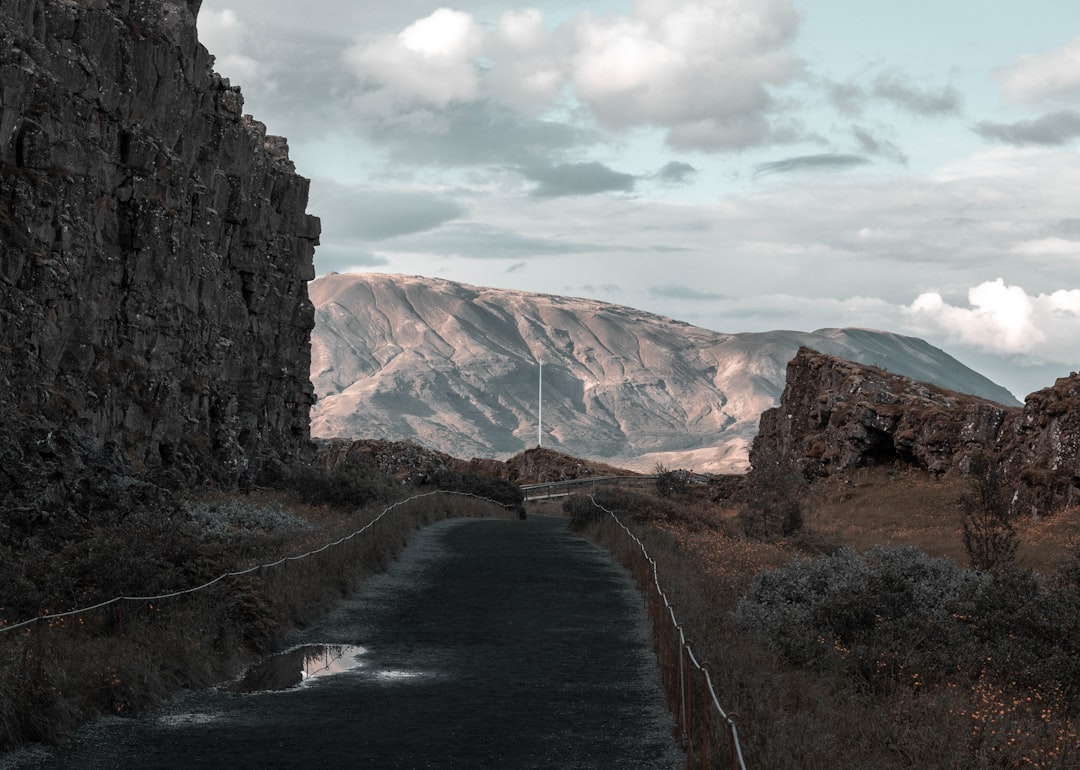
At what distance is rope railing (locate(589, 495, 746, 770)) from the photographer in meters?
10.5

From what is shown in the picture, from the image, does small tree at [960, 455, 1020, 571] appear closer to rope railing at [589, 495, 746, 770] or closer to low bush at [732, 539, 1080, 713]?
low bush at [732, 539, 1080, 713]

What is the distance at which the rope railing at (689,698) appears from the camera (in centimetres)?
1046

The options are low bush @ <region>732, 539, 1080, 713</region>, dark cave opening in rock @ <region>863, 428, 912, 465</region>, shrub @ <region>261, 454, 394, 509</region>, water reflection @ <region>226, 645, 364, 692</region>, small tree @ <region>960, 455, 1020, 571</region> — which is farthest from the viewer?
dark cave opening in rock @ <region>863, 428, 912, 465</region>

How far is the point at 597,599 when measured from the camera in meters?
24.0

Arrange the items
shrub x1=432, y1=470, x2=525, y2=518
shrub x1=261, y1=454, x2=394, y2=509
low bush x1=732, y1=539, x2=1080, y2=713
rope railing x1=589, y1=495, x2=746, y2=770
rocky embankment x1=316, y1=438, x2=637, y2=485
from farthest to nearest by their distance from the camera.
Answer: rocky embankment x1=316, y1=438, x2=637, y2=485 → shrub x1=432, y1=470, x2=525, y2=518 → shrub x1=261, y1=454, x2=394, y2=509 → low bush x1=732, y1=539, x2=1080, y2=713 → rope railing x1=589, y1=495, x2=746, y2=770

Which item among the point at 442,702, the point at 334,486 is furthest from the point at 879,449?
the point at 442,702

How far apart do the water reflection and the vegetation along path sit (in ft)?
0.25

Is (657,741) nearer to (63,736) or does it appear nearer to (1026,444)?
(63,736)

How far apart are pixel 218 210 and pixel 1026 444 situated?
3593cm

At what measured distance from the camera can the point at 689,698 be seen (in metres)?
12.6

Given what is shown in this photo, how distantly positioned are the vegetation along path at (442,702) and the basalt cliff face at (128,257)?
42.4 ft

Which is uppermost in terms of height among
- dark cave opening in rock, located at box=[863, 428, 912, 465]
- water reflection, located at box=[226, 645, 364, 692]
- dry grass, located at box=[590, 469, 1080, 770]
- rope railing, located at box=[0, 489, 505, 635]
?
dark cave opening in rock, located at box=[863, 428, 912, 465]

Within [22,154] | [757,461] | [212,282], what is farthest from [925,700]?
[212,282]

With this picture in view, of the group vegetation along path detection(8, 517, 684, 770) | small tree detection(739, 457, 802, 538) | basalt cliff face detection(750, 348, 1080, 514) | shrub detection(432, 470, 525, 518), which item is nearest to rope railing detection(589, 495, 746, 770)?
vegetation along path detection(8, 517, 684, 770)
